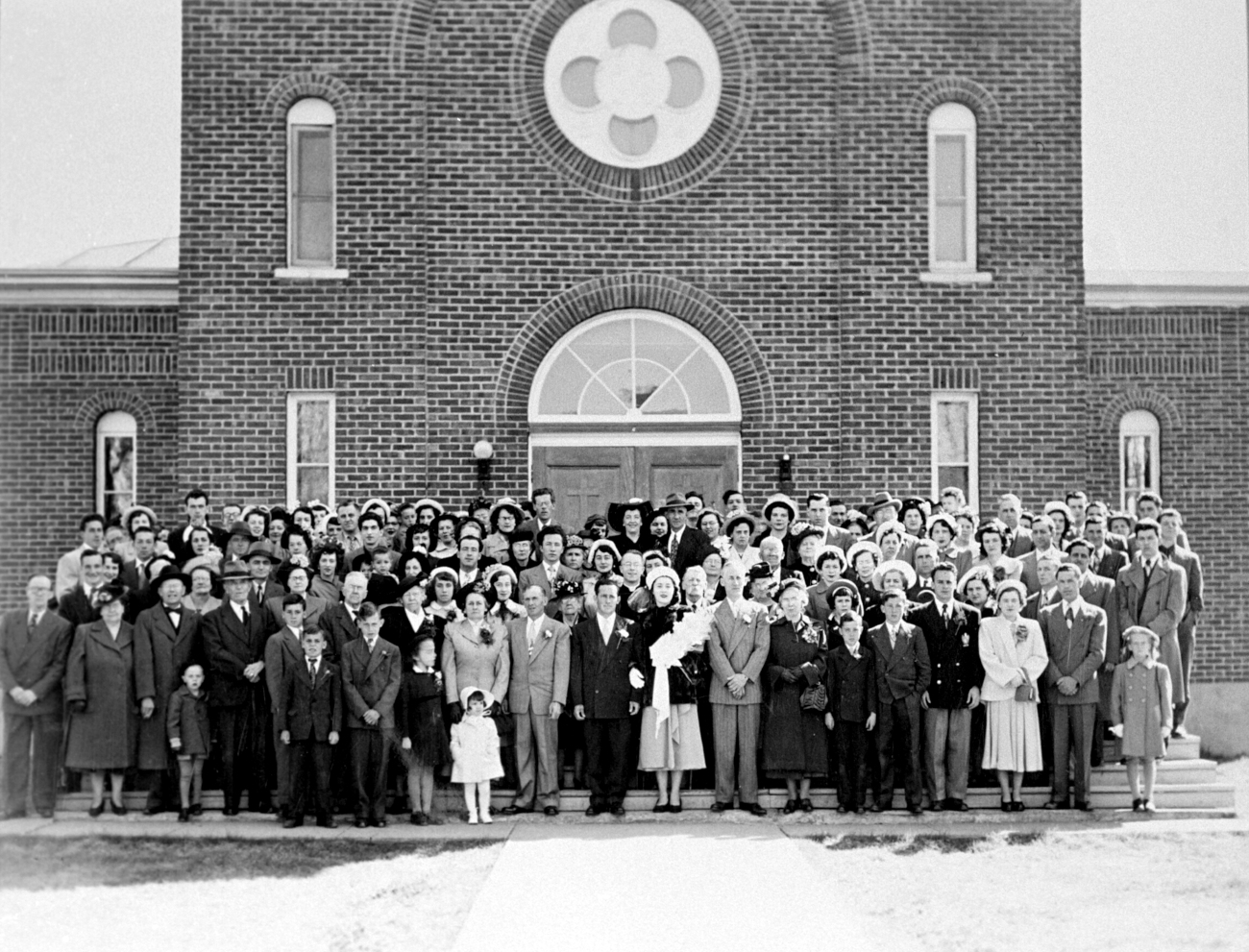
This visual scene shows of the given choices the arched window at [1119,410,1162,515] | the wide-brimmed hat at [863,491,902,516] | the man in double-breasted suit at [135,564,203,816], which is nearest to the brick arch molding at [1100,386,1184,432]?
the arched window at [1119,410,1162,515]

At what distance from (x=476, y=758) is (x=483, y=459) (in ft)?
16.1

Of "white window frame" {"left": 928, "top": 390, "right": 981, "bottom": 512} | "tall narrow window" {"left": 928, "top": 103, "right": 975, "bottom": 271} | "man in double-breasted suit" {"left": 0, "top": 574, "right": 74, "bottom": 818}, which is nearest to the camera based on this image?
"man in double-breasted suit" {"left": 0, "top": 574, "right": 74, "bottom": 818}

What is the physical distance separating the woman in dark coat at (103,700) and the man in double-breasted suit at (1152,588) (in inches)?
322


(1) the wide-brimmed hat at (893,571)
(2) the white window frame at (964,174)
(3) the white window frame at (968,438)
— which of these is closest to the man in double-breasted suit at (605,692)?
(1) the wide-brimmed hat at (893,571)

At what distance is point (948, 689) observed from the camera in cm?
1254

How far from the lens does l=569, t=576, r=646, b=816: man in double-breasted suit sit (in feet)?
40.9

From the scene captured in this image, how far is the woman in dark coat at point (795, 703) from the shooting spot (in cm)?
1243

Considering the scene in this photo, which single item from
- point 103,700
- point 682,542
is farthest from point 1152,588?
point 103,700

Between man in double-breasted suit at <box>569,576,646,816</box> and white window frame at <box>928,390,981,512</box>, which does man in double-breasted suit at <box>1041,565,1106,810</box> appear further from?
white window frame at <box>928,390,981,512</box>

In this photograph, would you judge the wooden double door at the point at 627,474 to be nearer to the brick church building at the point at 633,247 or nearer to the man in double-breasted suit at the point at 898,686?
the brick church building at the point at 633,247

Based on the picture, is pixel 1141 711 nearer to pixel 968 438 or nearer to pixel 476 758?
pixel 968 438

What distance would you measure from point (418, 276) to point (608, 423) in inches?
98.7

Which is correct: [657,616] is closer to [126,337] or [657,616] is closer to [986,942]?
[986,942]

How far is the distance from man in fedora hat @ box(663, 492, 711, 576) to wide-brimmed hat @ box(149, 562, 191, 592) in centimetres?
399
